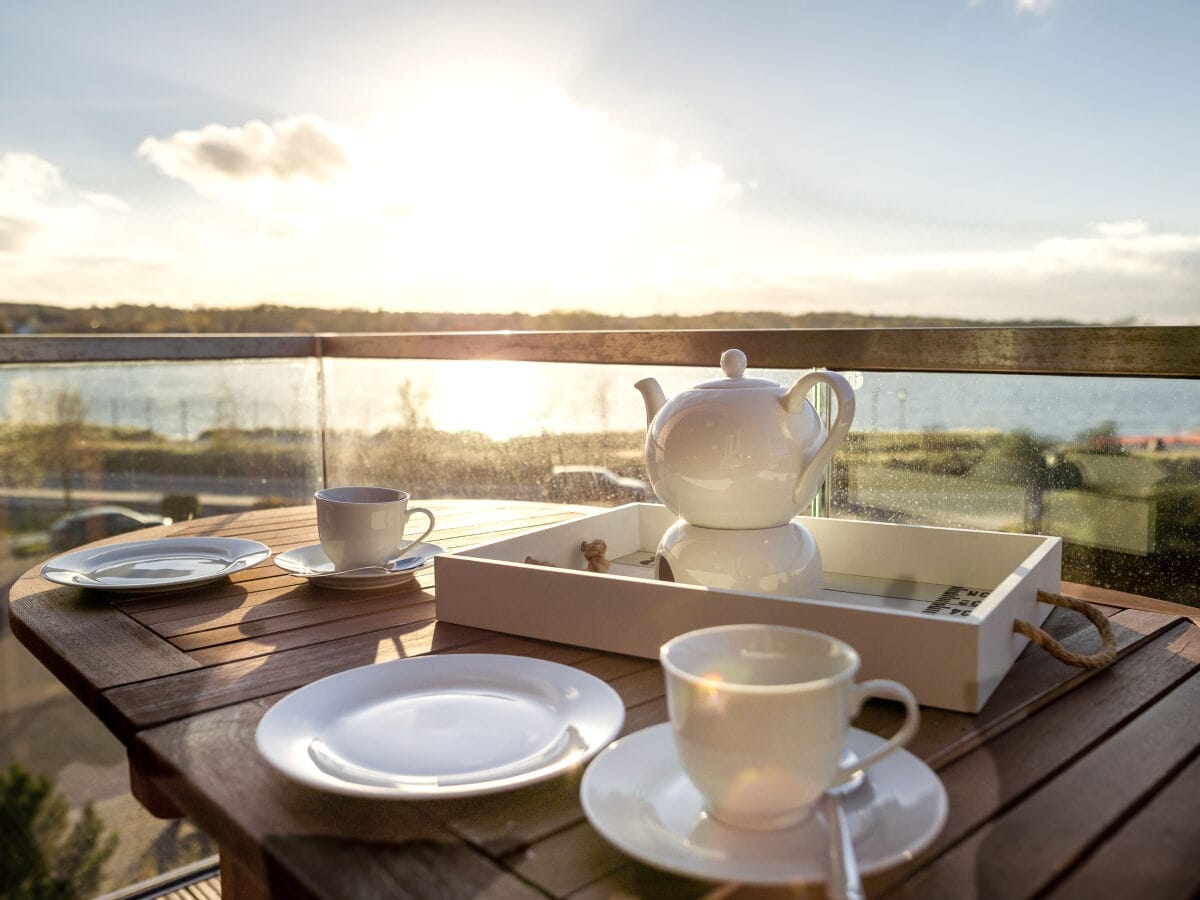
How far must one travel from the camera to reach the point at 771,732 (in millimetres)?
425

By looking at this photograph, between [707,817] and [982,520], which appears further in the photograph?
[982,520]

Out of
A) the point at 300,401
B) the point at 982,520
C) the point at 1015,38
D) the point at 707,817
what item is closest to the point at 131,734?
the point at 707,817

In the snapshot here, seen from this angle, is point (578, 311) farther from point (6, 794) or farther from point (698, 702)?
point (698, 702)

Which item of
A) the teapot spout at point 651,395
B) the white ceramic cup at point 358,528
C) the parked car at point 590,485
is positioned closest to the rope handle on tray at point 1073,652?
the teapot spout at point 651,395

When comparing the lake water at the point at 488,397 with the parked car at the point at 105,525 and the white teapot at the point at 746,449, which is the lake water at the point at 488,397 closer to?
the parked car at the point at 105,525

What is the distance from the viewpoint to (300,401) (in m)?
2.89

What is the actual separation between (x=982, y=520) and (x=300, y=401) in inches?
83.0

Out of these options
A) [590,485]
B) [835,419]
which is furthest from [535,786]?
[590,485]

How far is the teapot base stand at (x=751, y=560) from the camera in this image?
2.70ft

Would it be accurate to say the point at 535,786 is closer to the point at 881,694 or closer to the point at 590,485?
the point at 881,694

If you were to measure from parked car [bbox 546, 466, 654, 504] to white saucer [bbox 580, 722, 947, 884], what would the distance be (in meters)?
1.85

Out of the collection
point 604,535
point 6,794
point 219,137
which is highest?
point 219,137

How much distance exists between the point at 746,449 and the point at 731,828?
0.40 metres

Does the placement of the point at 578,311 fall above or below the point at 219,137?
below
